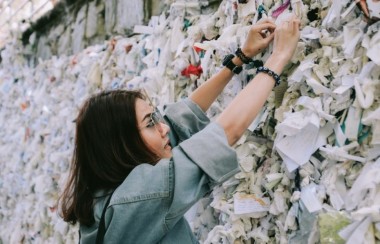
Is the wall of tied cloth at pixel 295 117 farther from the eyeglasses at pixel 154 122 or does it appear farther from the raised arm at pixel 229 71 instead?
the eyeglasses at pixel 154 122

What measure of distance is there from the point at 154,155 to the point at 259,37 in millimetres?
434

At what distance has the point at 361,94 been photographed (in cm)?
96

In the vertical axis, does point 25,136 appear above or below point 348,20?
below

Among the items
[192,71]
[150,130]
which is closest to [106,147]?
[150,130]

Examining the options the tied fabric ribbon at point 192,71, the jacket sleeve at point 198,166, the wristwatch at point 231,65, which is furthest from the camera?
the tied fabric ribbon at point 192,71

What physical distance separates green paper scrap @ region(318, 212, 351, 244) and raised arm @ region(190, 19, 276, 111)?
0.48m

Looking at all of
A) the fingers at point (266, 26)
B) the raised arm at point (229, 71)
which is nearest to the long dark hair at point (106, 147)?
the raised arm at point (229, 71)

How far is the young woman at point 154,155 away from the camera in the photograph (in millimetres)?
918

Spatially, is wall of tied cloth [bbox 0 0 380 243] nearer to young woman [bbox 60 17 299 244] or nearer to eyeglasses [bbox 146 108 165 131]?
young woman [bbox 60 17 299 244]

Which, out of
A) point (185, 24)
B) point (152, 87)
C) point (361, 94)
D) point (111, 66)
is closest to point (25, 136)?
point (111, 66)

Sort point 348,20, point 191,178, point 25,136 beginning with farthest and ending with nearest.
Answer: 1. point 25,136
2. point 348,20
3. point 191,178

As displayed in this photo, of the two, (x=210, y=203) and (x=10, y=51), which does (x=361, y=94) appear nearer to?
(x=210, y=203)

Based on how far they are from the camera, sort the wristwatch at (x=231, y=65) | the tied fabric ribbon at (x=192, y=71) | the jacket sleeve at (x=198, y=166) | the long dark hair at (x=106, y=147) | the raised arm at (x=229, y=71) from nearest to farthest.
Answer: the jacket sleeve at (x=198, y=166) → the long dark hair at (x=106, y=147) → the raised arm at (x=229, y=71) → the wristwatch at (x=231, y=65) → the tied fabric ribbon at (x=192, y=71)

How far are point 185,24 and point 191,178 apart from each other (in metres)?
0.95
